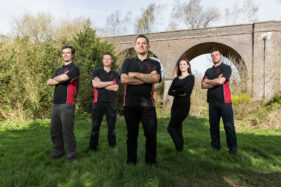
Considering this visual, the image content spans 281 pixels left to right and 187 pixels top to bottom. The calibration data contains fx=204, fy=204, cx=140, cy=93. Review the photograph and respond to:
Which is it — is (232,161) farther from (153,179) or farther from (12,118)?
(12,118)

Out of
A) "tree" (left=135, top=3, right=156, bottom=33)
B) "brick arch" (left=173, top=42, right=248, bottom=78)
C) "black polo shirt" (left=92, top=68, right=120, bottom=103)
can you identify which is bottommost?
"black polo shirt" (left=92, top=68, right=120, bottom=103)

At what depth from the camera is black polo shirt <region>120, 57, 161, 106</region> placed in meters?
2.99

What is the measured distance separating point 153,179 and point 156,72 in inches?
58.4

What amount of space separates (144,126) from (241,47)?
17.2 meters

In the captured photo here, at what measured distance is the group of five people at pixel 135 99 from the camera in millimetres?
3021

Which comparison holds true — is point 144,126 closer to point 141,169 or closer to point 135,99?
point 135,99

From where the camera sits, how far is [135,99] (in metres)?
2.99

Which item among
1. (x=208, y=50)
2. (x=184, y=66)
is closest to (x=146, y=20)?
(x=208, y=50)

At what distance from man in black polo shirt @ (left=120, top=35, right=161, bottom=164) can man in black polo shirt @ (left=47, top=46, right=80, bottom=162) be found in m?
0.98

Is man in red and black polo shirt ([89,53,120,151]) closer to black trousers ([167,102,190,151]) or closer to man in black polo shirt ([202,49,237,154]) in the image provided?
black trousers ([167,102,190,151])

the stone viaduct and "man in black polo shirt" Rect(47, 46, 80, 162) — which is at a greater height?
the stone viaduct

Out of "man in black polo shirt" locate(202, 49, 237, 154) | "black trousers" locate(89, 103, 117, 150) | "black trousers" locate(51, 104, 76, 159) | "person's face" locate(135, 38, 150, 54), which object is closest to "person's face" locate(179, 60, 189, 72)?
"man in black polo shirt" locate(202, 49, 237, 154)

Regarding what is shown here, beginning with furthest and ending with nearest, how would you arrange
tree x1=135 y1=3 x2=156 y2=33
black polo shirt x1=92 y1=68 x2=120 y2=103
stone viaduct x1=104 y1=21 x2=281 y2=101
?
tree x1=135 y1=3 x2=156 y2=33 < stone viaduct x1=104 y1=21 x2=281 y2=101 < black polo shirt x1=92 y1=68 x2=120 y2=103

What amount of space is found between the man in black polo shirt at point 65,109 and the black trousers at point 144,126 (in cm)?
101
